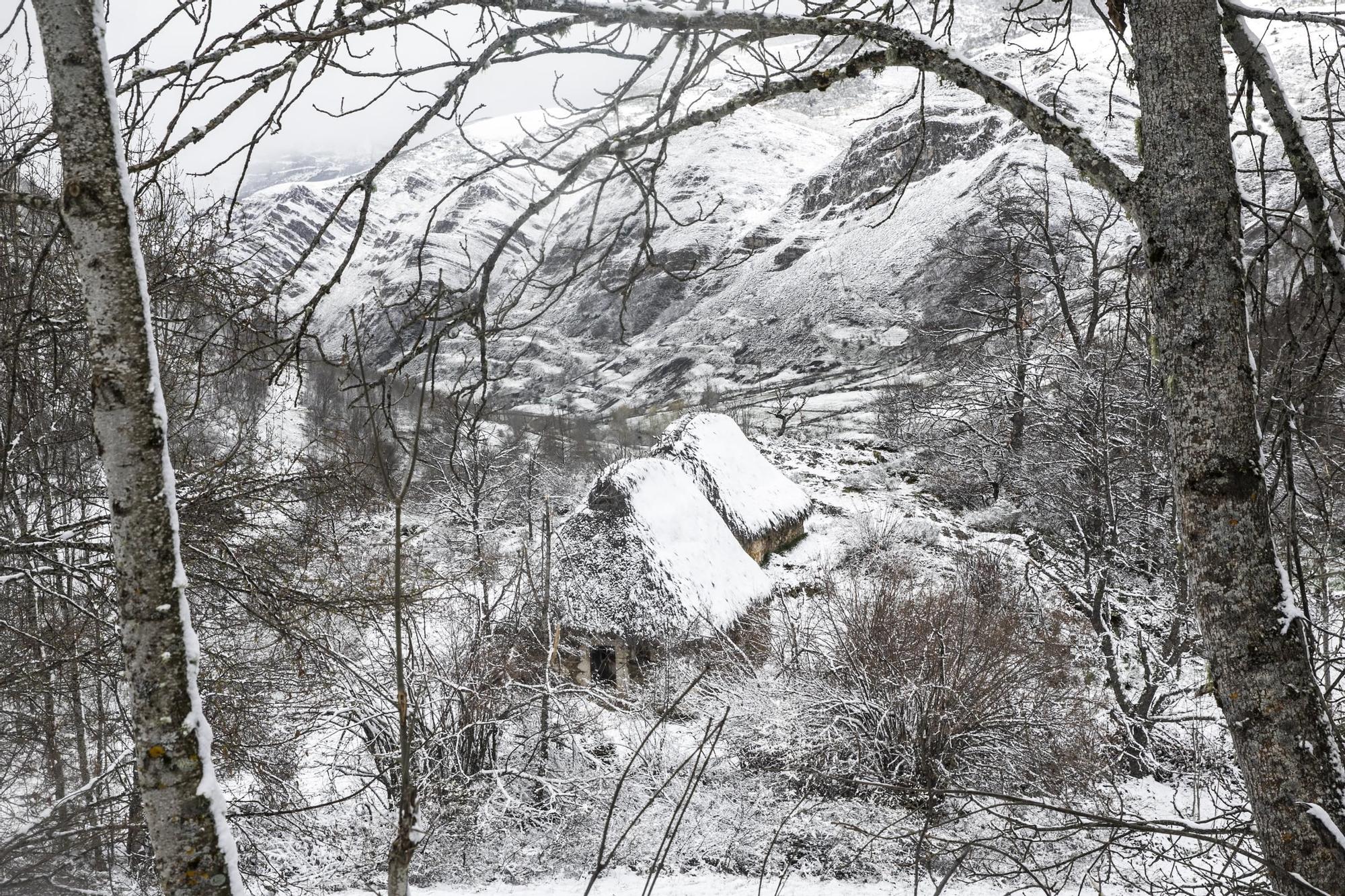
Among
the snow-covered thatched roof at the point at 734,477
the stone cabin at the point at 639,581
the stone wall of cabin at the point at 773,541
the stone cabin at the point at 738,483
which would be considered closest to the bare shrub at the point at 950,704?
the stone cabin at the point at 639,581

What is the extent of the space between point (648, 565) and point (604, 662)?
5.85ft

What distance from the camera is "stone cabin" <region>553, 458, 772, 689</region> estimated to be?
1084 cm

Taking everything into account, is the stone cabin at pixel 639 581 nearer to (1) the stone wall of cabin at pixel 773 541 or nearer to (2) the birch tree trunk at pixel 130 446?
(1) the stone wall of cabin at pixel 773 541

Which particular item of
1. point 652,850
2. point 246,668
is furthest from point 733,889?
point 246,668

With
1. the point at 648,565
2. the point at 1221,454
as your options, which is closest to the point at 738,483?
the point at 648,565

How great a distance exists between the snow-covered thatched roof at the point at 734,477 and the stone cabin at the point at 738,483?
15mm

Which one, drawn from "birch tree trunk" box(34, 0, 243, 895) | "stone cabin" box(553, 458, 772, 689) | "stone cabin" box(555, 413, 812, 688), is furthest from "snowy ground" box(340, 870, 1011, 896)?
"birch tree trunk" box(34, 0, 243, 895)

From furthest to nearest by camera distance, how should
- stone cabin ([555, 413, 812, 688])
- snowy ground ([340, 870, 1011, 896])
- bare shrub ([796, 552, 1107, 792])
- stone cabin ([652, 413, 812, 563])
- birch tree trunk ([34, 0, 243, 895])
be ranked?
stone cabin ([652, 413, 812, 563]), stone cabin ([555, 413, 812, 688]), bare shrub ([796, 552, 1107, 792]), snowy ground ([340, 870, 1011, 896]), birch tree trunk ([34, 0, 243, 895])

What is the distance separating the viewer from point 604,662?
1167cm

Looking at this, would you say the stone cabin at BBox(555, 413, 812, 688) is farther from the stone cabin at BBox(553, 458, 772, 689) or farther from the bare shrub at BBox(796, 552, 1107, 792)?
the bare shrub at BBox(796, 552, 1107, 792)

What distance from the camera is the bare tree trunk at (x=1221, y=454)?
1.53m

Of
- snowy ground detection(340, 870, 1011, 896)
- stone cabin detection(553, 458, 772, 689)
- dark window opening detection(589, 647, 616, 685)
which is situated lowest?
snowy ground detection(340, 870, 1011, 896)

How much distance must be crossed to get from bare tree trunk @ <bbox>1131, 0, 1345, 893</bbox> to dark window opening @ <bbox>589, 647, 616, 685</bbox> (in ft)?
34.1

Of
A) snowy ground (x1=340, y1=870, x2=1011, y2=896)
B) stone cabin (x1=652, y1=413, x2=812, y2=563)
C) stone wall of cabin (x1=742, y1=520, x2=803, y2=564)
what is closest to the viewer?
snowy ground (x1=340, y1=870, x2=1011, y2=896)
